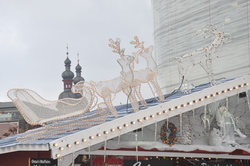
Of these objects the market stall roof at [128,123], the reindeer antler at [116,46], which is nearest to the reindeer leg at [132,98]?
the market stall roof at [128,123]

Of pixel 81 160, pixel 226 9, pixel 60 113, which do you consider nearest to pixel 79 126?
pixel 60 113

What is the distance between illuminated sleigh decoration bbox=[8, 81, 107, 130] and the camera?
990 cm

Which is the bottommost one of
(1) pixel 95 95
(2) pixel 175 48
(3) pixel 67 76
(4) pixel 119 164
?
(4) pixel 119 164

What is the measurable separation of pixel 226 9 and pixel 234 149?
31.8 feet

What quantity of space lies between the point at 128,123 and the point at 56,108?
5.82 feet

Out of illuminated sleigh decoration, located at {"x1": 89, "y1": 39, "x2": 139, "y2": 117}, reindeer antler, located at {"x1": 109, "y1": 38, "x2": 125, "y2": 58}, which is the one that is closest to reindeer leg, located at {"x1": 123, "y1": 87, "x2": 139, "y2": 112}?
illuminated sleigh decoration, located at {"x1": 89, "y1": 39, "x2": 139, "y2": 117}

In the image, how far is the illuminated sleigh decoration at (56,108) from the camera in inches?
390

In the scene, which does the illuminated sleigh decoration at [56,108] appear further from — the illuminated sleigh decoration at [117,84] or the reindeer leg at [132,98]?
the reindeer leg at [132,98]

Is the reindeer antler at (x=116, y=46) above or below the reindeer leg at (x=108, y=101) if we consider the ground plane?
above

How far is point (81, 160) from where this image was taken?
1222 cm

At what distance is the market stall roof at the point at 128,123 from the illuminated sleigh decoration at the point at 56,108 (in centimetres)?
38

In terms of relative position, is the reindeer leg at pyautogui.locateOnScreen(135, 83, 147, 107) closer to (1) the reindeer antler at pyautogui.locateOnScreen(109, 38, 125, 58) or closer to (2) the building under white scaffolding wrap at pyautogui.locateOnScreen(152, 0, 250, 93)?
(1) the reindeer antler at pyautogui.locateOnScreen(109, 38, 125, 58)

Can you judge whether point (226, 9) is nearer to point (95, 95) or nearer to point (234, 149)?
point (234, 149)

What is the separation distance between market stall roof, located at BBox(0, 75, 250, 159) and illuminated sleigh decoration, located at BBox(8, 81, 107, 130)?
1.25 ft
